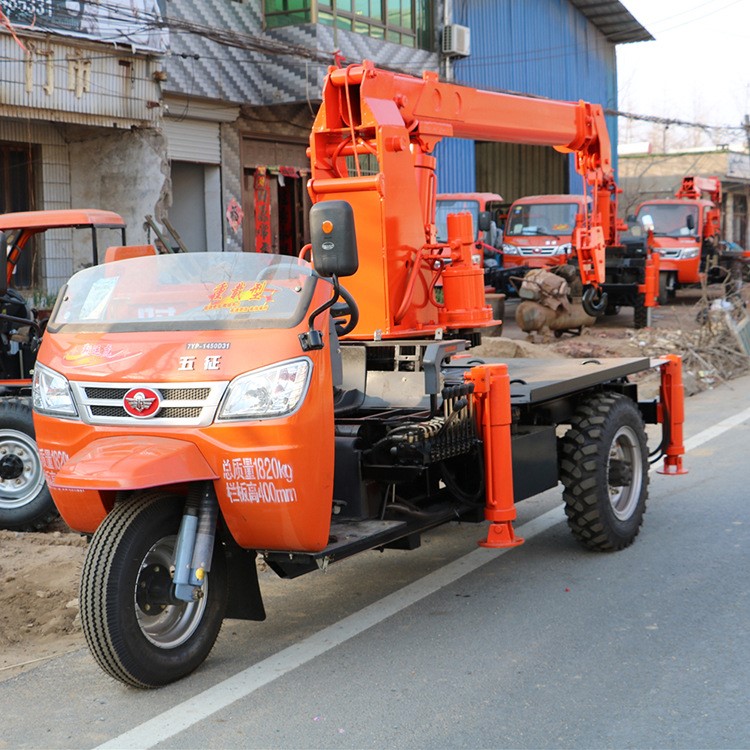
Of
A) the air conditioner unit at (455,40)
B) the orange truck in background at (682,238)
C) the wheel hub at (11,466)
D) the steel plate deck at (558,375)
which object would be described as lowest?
the wheel hub at (11,466)

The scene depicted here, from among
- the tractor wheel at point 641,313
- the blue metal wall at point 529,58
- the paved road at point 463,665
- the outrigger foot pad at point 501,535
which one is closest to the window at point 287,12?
the blue metal wall at point 529,58

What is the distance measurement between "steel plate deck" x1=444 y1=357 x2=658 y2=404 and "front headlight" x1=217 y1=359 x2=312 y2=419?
67.2 inches

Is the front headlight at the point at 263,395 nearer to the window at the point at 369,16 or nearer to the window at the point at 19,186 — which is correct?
the window at the point at 19,186

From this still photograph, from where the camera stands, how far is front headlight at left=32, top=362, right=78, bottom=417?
522cm

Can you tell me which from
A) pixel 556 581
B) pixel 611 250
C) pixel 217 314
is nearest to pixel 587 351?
pixel 611 250

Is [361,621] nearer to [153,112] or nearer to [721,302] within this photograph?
[153,112]

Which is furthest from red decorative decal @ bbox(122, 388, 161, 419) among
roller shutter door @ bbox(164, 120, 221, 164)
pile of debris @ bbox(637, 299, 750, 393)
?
roller shutter door @ bbox(164, 120, 221, 164)

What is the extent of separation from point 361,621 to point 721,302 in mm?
14008

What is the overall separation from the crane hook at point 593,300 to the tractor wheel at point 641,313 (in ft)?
3.84

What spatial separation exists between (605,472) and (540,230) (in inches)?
696

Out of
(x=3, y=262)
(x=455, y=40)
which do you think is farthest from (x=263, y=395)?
(x=455, y=40)

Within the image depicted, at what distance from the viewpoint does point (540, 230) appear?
78.6ft

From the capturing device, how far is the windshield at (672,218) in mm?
25750

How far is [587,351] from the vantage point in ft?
54.6
